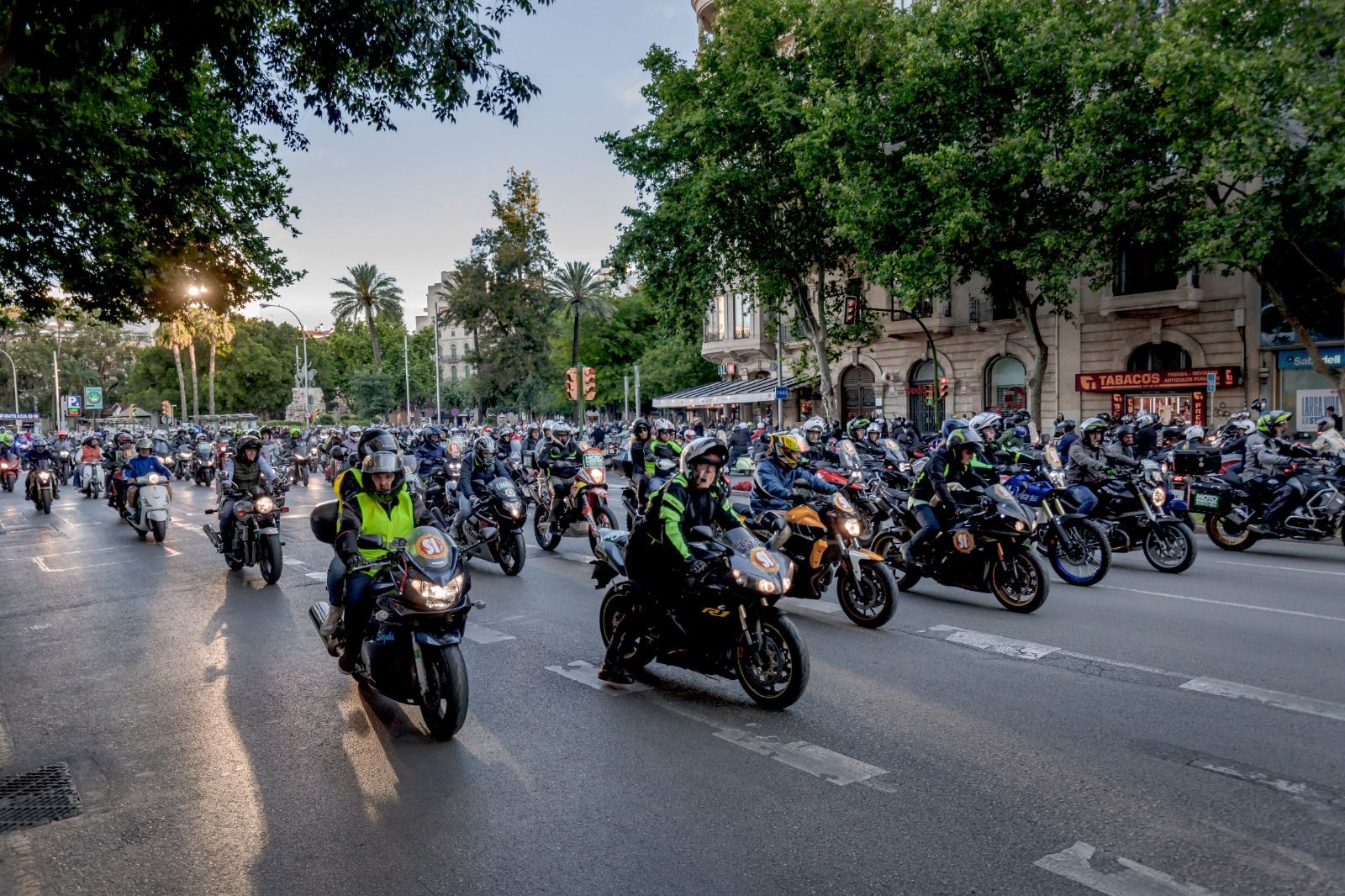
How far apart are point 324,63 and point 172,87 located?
1.50m

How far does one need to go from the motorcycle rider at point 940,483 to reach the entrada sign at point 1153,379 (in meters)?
20.3

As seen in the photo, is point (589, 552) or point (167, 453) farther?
point (167, 453)

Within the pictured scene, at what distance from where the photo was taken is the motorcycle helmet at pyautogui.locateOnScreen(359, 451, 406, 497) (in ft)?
19.5

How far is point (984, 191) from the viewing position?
79.3 ft

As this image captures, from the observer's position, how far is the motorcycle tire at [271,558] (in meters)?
11.1

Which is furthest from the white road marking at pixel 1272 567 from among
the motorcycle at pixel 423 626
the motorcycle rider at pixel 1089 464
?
the motorcycle at pixel 423 626

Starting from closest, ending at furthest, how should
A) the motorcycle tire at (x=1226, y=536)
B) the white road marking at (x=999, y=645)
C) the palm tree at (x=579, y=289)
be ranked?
1. the white road marking at (x=999, y=645)
2. the motorcycle tire at (x=1226, y=536)
3. the palm tree at (x=579, y=289)

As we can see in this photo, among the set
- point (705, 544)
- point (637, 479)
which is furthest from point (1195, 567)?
point (705, 544)

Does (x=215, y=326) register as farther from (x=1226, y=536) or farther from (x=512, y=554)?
(x=1226, y=536)

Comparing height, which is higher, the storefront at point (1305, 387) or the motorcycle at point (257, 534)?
the storefront at point (1305, 387)

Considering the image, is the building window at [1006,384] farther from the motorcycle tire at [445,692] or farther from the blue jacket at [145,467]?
the motorcycle tire at [445,692]

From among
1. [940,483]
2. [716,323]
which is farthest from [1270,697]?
[716,323]

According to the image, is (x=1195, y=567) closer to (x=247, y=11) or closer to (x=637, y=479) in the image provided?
(x=637, y=479)

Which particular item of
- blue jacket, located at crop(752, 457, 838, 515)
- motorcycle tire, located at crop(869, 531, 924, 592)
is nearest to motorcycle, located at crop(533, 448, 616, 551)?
blue jacket, located at crop(752, 457, 838, 515)
